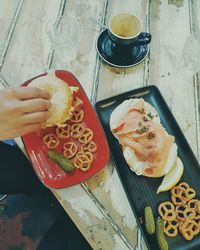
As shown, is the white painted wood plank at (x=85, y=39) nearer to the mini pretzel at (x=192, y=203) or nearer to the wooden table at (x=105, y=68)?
the wooden table at (x=105, y=68)

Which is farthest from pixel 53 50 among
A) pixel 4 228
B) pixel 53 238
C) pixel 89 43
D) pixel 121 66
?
pixel 4 228

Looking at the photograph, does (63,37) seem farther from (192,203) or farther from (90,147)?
(192,203)

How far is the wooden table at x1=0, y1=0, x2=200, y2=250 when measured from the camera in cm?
92

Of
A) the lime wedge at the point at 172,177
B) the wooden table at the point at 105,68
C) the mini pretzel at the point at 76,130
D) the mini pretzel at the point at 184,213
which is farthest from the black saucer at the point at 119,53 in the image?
the mini pretzel at the point at 184,213

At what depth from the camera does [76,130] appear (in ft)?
3.32

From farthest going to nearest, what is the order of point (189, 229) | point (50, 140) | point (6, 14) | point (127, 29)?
1. point (6, 14)
2. point (127, 29)
3. point (50, 140)
4. point (189, 229)

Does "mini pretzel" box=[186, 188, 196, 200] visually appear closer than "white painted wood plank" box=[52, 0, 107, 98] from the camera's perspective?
Yes

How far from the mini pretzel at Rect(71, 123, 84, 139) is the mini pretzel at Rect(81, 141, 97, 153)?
1.4 inches

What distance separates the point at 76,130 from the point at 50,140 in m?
0.08

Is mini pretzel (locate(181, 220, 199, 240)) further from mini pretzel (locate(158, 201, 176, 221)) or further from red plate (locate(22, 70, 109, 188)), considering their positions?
red plate (locate(22, 70, 109, 188))

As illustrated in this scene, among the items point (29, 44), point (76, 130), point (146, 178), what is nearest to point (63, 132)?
point (76, 130)

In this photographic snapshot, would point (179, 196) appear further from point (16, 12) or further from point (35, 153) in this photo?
point (16, 12)

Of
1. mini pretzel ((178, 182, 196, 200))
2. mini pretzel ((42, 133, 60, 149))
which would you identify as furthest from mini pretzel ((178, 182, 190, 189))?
mini pretzel ((42, 133, 60, 149))

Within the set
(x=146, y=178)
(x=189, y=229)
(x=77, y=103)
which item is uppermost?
(x=77, y=103)
